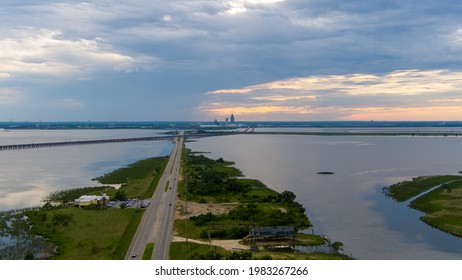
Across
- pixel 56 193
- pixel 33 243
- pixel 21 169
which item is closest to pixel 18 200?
pixel 56 193

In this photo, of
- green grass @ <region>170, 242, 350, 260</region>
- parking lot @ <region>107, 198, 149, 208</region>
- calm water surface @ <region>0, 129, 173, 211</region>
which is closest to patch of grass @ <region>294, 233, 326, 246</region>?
green grass @ <region>170, 242, 350, 260</region>

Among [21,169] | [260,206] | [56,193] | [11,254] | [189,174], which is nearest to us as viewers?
[11,254]

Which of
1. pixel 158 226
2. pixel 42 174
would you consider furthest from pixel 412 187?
pixel 42 174

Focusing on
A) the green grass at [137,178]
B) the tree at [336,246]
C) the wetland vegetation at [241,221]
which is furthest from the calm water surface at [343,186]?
the green grass at [137,178]

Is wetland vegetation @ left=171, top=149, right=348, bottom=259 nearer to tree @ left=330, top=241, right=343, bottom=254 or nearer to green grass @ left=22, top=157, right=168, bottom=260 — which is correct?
tree @ left=330, top=241, right=343, bottom=254

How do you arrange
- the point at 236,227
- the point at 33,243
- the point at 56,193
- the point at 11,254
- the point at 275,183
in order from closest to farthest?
1. the point at 11,254
2. the point at 33,243
3. the point at 236,227
4. the point at 56,193
5. the point at 275,183

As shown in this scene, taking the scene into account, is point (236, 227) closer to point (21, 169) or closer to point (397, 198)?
point (397, 198)

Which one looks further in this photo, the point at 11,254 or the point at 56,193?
the point at 56,193

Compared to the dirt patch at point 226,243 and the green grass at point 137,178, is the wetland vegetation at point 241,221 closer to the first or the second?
the dirt patch at point 226,243
